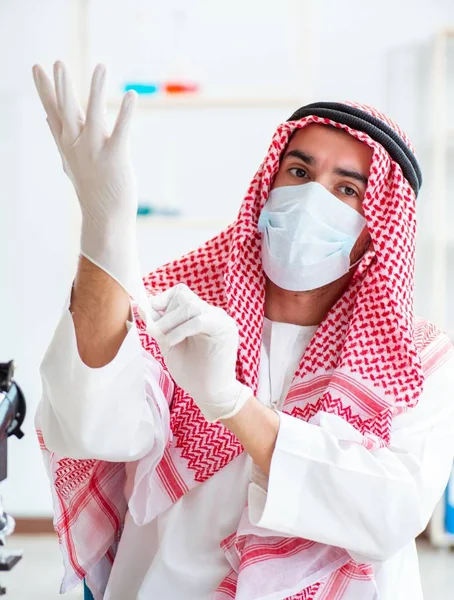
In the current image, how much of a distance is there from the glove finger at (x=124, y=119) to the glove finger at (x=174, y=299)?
241mm

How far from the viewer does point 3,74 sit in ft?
13.6

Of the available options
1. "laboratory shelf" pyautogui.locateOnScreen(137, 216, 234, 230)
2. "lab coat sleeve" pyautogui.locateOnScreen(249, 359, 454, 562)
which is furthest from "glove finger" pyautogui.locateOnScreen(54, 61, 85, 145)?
"laboratory shelf" pyautogui.locateOnScreen(137, 216, 234, 230)

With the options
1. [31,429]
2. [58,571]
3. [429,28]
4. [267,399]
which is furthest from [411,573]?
[429,28]

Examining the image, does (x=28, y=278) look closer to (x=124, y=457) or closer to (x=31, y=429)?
(x=31, y=429)

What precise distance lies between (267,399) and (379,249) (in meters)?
0.36

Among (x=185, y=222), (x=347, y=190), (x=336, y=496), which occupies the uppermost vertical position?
(x=347, y=190)

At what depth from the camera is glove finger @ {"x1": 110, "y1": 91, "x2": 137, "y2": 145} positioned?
1.03 metres

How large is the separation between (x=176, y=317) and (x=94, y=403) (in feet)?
0.66

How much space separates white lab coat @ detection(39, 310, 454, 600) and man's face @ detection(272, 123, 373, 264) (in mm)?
387

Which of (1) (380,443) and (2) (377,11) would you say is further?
(2) (377,11)

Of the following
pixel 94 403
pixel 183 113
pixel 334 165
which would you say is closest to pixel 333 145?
pixel 334 165

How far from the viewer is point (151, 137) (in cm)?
411

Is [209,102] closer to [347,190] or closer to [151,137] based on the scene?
[151,137]

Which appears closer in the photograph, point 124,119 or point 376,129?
point 124,119
